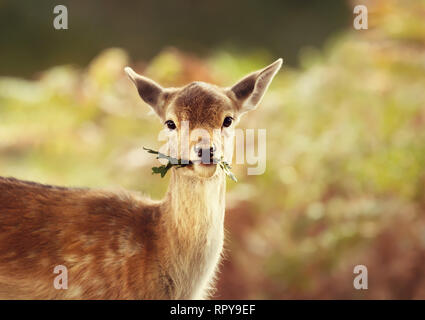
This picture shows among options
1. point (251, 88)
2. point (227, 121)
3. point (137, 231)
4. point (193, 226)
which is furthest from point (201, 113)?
point (137, 231)

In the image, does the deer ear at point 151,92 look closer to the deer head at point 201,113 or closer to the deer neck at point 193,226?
the deer head at point 201,113

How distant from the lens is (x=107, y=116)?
5.36 metres

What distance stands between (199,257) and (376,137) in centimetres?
301

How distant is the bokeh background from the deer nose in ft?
8.24

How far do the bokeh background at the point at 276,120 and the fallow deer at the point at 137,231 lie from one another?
7.03ft

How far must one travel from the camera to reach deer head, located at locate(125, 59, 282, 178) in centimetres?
180

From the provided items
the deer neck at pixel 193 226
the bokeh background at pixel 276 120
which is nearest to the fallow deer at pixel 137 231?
the deer neck at pixel 193 226

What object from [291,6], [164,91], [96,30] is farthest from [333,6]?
[164,91]

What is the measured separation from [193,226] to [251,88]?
56cm

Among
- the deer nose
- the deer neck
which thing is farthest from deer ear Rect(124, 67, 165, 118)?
the deer nose

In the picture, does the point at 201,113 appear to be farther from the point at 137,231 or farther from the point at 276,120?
the point at 276,120

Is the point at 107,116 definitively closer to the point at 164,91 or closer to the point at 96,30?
the point at 96,30

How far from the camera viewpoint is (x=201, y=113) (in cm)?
188

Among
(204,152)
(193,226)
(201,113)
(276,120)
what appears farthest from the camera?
(276,120)
